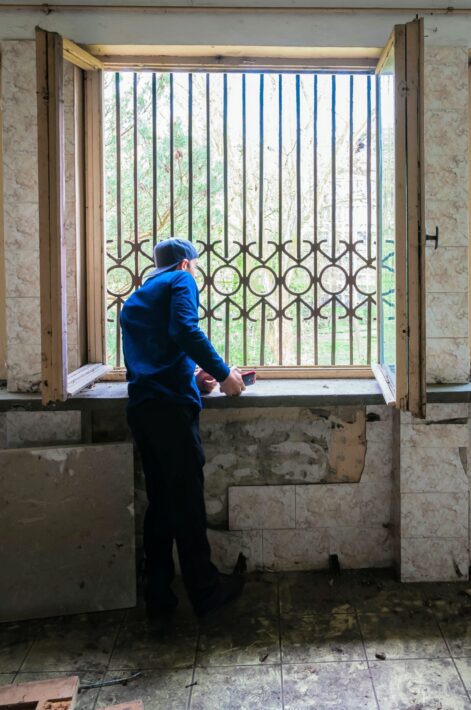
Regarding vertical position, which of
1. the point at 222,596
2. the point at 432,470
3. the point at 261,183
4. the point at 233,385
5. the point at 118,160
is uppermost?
the point at 118,160

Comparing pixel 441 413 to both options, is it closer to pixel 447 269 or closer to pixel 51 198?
pixel 447 269

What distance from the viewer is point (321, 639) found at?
7.87 ft

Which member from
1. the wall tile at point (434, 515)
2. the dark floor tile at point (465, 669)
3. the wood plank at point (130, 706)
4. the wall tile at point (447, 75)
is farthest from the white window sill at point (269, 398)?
the wall tile at point (447, 75)

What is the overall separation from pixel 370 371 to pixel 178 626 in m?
1.55

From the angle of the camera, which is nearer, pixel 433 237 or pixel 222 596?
pixel 222 596

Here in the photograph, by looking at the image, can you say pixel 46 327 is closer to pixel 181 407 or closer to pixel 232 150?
pixel 181 407

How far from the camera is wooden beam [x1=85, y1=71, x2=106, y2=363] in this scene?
9.61 ft

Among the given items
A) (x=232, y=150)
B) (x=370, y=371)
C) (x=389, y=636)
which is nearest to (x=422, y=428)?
(x=370, y=371)

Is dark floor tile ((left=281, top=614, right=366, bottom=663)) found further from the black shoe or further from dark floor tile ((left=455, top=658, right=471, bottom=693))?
dark floor tile ((left=455, top=658, right=471, bottom=693))

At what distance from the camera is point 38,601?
2.59m

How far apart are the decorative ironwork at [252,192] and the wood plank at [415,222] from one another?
80 centimetres

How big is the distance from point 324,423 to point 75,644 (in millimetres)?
1485

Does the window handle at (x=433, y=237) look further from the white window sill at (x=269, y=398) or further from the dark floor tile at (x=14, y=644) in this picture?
the dark floor tile at (x=14, y=644)

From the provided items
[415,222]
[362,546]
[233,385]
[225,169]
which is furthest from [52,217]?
[362,546]
